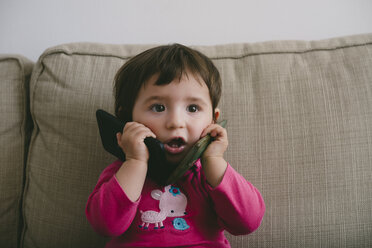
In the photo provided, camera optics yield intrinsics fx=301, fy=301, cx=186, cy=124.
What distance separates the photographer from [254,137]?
3.17 feet

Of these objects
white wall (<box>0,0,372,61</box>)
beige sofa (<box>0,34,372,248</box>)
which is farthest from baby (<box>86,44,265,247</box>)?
white wall (<box>0,0,372,61</box>)

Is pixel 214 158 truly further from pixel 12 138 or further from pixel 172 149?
pixel 12 138

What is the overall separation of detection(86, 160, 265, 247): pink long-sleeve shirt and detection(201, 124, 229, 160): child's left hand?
55 millimetres

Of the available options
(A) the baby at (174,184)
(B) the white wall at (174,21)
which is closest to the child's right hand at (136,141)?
(A) the baby at (174,184)

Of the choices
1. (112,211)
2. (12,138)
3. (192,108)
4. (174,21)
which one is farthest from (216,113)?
(12,138)

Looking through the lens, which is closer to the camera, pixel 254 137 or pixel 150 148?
pixel 150 148

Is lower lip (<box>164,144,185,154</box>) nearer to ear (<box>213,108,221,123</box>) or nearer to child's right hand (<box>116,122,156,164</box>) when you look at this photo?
child's right hand (<box>116,122,156,164</box>)

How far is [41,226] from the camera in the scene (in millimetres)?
969

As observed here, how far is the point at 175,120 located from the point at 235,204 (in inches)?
10.4

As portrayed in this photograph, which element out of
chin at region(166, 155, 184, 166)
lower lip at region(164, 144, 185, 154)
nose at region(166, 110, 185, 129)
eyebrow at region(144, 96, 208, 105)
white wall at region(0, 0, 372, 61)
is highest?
white wall at region(0, 0, 372, 61)

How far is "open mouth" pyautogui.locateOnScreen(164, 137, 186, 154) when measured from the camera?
2.58ft

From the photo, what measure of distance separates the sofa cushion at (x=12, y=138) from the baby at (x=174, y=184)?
404mm

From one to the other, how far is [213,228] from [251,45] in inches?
25.3

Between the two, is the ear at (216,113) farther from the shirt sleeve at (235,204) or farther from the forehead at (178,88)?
the shirt sleeve at (235,204)
